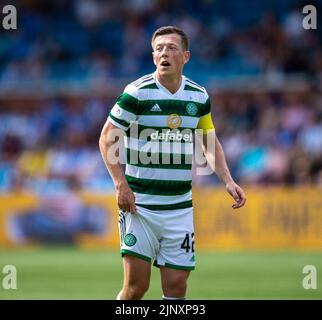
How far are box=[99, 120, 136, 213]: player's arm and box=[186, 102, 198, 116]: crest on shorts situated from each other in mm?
612

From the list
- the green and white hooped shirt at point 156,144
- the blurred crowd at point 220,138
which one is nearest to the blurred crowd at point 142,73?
the blurred crowd at point 220,138

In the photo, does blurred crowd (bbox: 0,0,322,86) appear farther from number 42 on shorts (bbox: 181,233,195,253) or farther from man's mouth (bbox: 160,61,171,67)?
number 42 on shorts (bbox: 181,233,195,253)

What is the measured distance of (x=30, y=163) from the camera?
21922 mm

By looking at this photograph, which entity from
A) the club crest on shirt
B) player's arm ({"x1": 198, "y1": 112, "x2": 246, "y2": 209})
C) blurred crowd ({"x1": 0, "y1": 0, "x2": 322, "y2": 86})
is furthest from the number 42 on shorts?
blurred crowd ({"x1": 0, "y1": 0, "x2": 322, "y2": 86})

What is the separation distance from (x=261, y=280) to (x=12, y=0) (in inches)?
591

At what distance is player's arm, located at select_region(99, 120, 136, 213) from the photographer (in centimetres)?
735

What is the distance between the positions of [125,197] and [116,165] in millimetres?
297

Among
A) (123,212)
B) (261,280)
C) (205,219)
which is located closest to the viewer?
(123,212)

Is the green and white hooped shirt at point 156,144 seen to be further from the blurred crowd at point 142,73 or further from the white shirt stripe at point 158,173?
the blurred crowd at point 142,73

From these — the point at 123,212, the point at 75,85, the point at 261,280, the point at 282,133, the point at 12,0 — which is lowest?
the point at 261,280

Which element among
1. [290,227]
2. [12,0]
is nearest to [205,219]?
[290,227]

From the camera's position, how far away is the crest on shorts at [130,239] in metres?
7.54

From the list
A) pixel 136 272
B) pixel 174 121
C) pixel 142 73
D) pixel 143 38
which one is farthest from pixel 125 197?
pixel 143 38

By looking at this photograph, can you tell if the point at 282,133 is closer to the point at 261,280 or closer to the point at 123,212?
the point at 261,280
